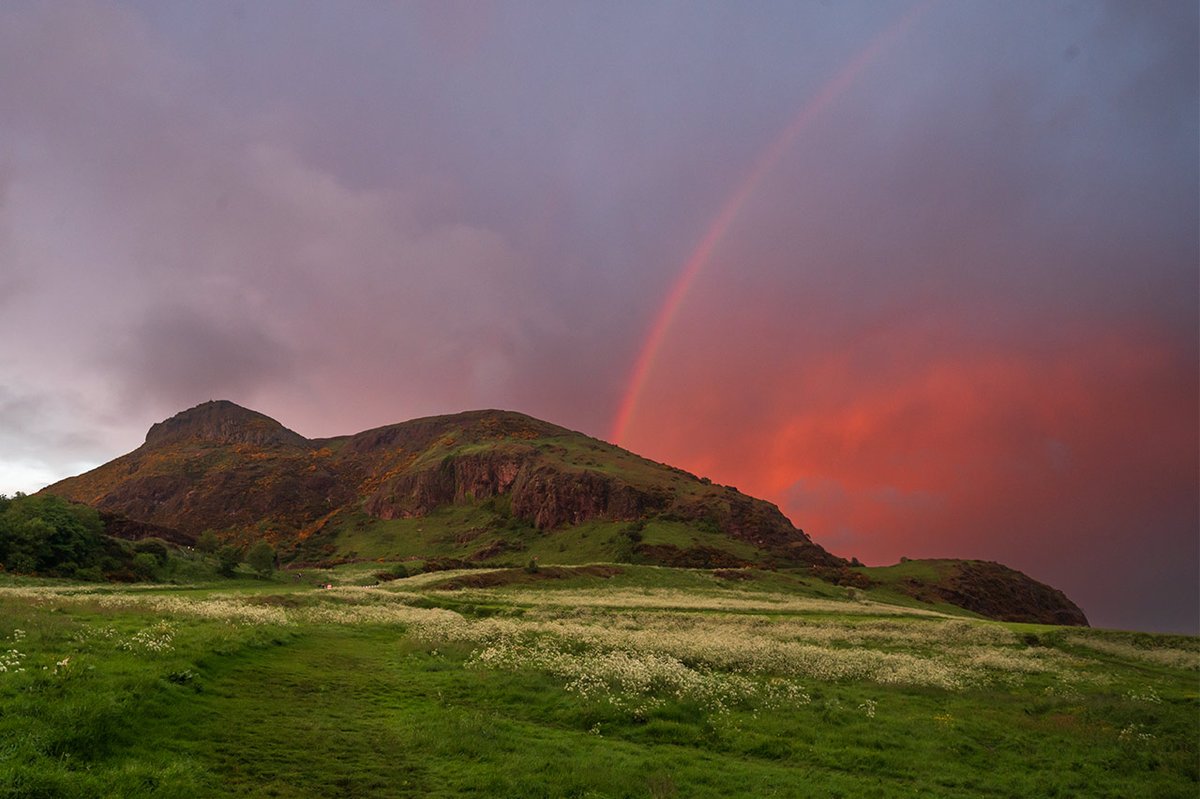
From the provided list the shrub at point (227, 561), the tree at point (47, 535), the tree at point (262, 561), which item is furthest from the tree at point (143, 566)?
the tree at point (262, 561)

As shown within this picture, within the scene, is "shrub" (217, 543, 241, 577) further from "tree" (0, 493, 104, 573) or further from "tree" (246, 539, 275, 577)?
"tree" (0, 493, 104, 573)

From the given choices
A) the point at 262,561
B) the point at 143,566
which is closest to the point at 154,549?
the point at 143,566

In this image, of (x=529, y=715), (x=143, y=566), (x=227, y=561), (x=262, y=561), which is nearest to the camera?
(x=529, y=715)

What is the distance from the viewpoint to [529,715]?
1944cm

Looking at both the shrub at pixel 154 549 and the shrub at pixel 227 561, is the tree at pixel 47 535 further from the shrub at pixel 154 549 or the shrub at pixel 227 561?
the shrub at pixel 227 561

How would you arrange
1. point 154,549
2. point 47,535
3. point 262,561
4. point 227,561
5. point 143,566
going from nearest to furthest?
point 47,535 < point 143,566 < point 154,549 < point 227,561 < point 262,561

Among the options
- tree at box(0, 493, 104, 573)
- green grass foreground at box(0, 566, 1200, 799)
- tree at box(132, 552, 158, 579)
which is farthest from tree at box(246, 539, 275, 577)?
green grass foreground at box(0, 566, 1200, 799)

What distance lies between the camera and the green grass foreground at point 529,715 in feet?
43.4

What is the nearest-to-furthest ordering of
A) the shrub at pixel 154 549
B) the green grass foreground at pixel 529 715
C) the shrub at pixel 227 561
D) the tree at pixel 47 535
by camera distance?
the green grass foreground at pixel 529 715, the tree at pixel 47 535, the shrub at pixel 154 549, the shrub at pixel 227 561

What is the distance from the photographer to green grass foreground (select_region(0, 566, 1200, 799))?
43.4 feet

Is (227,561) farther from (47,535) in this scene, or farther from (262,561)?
(47,535)

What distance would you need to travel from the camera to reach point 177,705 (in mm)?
16219

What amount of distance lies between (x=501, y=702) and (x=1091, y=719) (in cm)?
2360

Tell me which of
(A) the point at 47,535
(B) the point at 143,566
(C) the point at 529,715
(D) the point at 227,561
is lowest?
(D) the point at 227,561
